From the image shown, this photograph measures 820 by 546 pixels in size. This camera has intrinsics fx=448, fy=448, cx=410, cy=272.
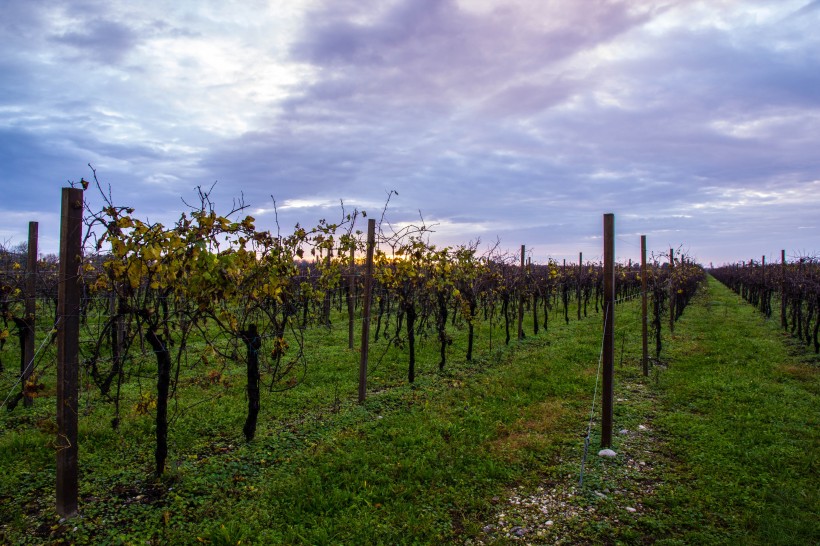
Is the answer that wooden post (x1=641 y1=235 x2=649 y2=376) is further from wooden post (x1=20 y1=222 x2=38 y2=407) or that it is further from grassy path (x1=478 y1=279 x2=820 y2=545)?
wooden post (x1=20 y1=222 x2=38 y2=407)

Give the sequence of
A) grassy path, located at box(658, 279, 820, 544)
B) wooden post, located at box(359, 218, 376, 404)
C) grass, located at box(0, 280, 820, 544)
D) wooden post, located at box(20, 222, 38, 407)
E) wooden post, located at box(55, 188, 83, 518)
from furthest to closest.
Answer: wooden post, located at box(359, 218, 376, 404) → wooden post, located at box(20, 222, 38, 407) → grassy path, located at box(658, 279, 820, 544) → grass, located at box(0, 280, 820, 544) → wooden post, located at box(55, 188, 83, 518)

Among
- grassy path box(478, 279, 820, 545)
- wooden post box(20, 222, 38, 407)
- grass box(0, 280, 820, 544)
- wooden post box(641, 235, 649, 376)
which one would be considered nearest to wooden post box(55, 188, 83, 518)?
grass box(0, 280, 820, 544)

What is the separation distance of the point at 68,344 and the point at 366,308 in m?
4.11

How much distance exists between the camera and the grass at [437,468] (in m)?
3.87

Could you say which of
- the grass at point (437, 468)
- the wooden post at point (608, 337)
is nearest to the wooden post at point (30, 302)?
the grass at point (437, 468)

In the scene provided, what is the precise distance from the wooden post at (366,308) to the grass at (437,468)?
0.34 metres

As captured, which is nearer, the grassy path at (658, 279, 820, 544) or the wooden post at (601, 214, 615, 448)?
the grassy path at (658, 279, 820, 544)

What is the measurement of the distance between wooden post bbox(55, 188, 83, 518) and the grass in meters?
0.30

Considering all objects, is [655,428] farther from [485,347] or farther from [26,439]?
[26,439]

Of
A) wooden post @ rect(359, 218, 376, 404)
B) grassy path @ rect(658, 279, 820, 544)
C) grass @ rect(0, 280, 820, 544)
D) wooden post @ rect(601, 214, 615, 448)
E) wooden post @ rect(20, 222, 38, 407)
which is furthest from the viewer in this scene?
wooden post @ rect(359, 218, 376, 404)

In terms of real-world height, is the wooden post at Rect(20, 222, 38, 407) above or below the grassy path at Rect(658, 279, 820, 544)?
above

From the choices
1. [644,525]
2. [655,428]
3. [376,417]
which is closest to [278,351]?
[376,417]

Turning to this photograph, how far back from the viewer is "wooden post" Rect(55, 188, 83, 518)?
377 centimetres

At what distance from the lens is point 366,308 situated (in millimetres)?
7262
